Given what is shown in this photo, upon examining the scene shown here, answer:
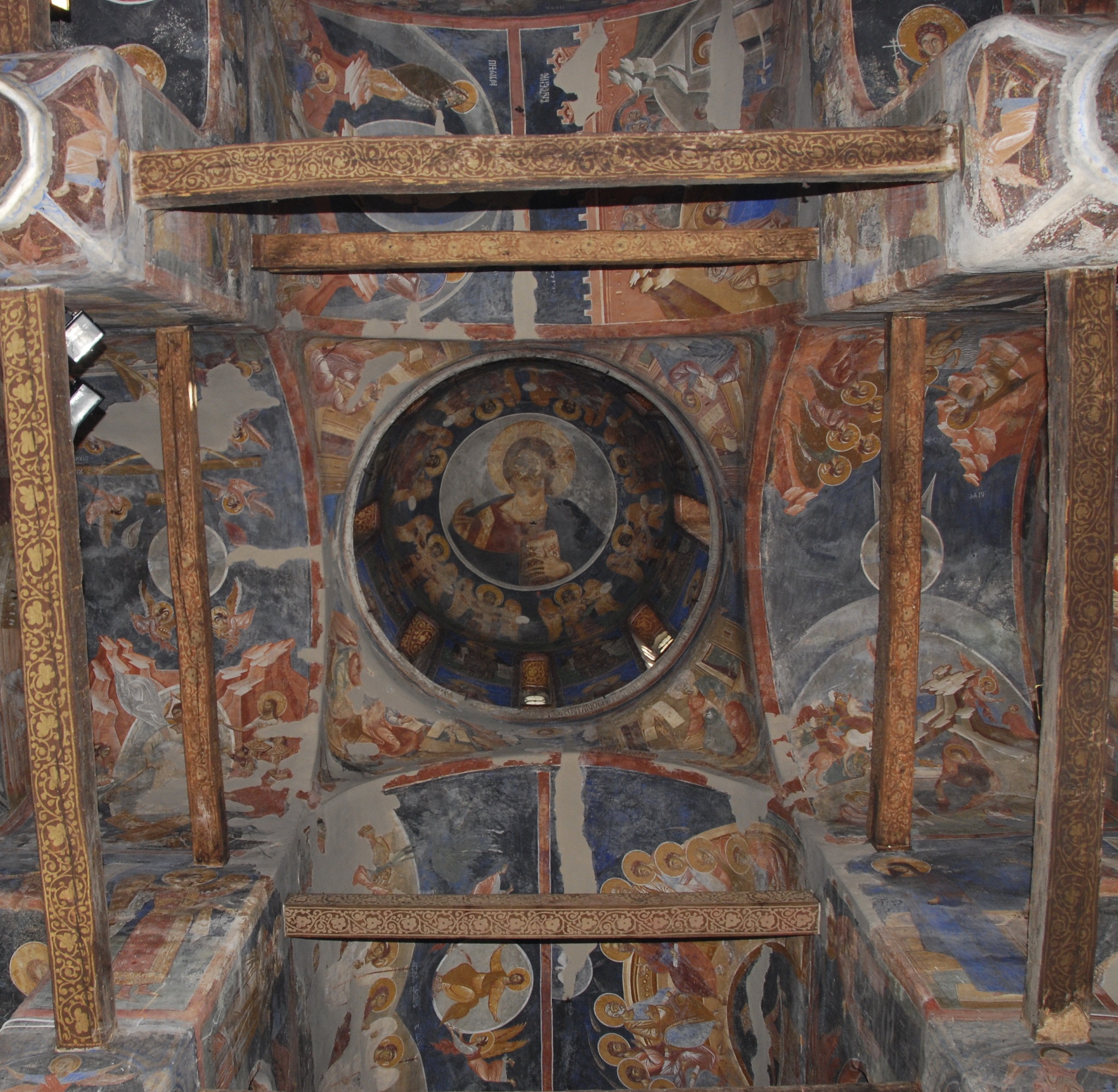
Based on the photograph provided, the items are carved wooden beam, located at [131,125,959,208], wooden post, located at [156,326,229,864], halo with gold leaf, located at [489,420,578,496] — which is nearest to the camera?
carved wooden beam, located at [131,125,959,208]

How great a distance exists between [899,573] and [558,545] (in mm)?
6473

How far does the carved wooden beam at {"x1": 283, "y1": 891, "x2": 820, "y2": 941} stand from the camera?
9.20m

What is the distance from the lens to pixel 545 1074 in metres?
12.4

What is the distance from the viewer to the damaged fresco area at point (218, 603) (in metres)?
10.5

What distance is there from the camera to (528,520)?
14.1 meters

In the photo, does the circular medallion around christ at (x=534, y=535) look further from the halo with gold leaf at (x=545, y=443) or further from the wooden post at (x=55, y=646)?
the wooden post at (x=55, y=646)

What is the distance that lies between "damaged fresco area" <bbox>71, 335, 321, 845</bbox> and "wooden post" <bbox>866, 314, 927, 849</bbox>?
18.9ft

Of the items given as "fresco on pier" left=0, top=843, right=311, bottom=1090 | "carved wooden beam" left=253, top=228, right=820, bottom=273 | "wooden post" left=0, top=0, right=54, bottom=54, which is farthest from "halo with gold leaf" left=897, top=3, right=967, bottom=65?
"fresco on pier" left=0, top=843, right=311, bottom=1090

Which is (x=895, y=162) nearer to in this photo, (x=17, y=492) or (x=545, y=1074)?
(x=17, y=492)

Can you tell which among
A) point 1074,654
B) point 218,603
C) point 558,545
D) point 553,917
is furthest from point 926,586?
point 218,603

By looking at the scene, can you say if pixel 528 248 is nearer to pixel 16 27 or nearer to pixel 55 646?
pixel 16 27

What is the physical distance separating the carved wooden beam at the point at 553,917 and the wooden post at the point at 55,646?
285 cm

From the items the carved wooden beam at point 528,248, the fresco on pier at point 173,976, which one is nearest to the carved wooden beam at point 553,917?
the fresco on pier at point 173,976

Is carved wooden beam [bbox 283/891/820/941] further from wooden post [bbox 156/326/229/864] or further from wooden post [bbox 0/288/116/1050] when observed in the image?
wooden post [bbox 0/288/116/1050]
